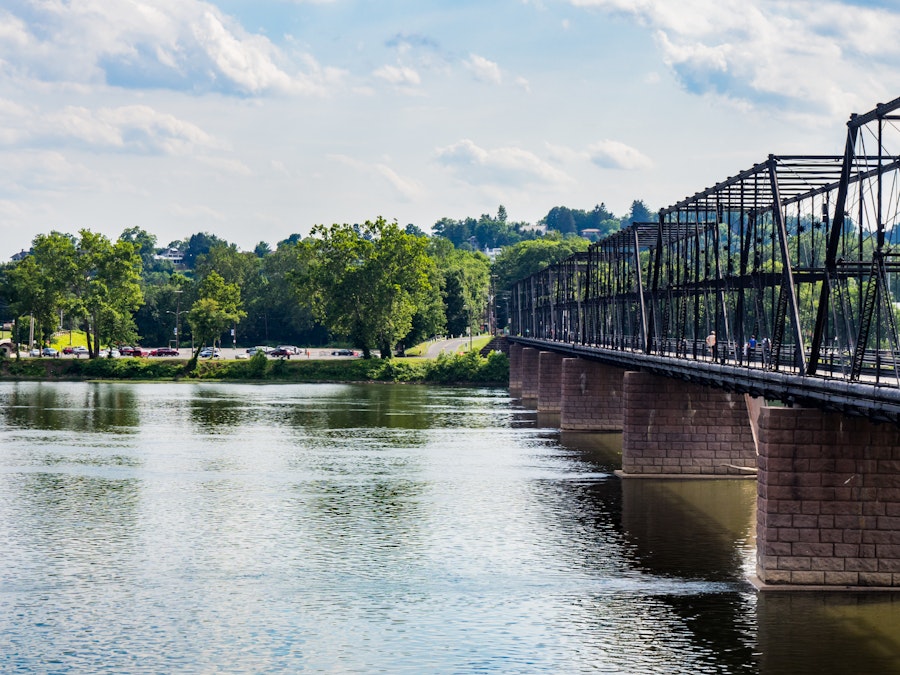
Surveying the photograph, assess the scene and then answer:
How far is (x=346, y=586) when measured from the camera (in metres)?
38.4

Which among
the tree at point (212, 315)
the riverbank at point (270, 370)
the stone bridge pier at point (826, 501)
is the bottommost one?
the stone bridge pier at point (826, 501)

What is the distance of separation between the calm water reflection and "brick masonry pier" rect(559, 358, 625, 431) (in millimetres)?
13171

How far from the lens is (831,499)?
36.4 m

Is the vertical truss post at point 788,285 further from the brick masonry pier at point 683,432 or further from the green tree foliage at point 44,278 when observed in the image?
the green tree foliage at point 44,278

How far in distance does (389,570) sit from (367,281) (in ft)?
412

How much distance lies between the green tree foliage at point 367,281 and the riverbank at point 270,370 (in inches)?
241

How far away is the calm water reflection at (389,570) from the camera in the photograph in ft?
104

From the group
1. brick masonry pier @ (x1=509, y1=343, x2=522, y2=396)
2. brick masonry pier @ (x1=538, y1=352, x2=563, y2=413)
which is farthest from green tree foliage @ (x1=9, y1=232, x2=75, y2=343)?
brick masonry pier @ (x1=538, y1=352, x2=563, y2=413)

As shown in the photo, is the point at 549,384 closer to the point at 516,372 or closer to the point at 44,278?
the point at 516,372

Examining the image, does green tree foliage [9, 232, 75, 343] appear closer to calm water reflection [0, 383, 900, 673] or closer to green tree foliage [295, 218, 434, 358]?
green tree foliage [295, 218, 434, 358]

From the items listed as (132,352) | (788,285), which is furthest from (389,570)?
(132,352)

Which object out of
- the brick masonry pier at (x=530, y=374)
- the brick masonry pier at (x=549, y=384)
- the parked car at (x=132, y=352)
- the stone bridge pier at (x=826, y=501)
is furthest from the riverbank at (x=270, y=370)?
the stone bridge pier at (x=826, y=501)

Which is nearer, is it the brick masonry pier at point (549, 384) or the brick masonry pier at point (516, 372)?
the brick masonry pier at point (549, 384)

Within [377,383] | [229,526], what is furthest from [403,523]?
[377,383]
